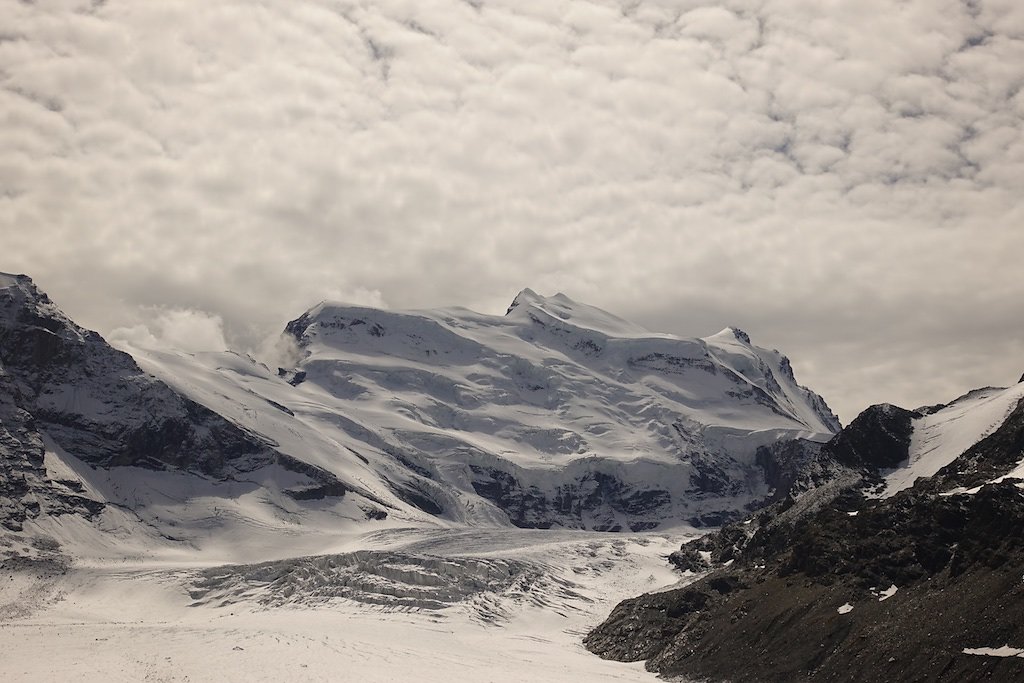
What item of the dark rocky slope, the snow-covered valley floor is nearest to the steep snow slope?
the dark rocky slope

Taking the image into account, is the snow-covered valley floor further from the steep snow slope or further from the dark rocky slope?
the steep snow slope

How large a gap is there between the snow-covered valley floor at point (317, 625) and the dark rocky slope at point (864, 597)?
9.81 metres

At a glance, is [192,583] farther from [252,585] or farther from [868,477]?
[868,477]

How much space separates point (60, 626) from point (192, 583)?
48.5m

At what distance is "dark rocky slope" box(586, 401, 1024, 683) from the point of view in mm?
92062

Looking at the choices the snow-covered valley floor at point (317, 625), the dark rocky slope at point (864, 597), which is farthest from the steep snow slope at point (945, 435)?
the snow-covered valley floor at point (317, 625)

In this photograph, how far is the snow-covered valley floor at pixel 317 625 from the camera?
108312mm

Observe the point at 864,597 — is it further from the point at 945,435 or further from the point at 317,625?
the point at 317,625

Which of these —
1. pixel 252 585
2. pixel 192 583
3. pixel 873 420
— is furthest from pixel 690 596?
pixel 192 583

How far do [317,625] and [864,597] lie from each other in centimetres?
6979

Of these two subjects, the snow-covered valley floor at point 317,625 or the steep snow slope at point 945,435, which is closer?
the snow-covered valley floor at point 317,625

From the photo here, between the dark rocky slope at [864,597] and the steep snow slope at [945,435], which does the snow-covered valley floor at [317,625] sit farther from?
the steep snow slope at [945,435]

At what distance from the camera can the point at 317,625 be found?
471ft

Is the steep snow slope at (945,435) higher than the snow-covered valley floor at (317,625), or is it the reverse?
the steep snow slope at (945,435)
